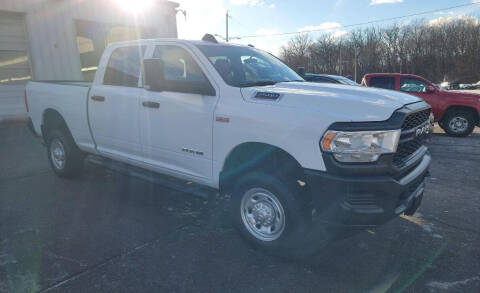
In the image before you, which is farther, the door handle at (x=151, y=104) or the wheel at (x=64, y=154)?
the wheel at (x=64, y=154)

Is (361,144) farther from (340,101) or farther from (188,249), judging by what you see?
(188,249)

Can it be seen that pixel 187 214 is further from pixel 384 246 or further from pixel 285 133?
pixel 384 246

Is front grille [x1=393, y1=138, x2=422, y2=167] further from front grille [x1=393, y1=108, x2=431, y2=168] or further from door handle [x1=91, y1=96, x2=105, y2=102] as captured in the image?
door handle [x1=91, y1=96, x2=105, y2=102]

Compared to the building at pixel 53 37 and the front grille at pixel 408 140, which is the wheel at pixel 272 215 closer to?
the front grille at pixel 408 140

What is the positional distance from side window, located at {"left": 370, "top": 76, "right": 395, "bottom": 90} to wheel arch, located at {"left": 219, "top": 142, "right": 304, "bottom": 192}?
8589mm

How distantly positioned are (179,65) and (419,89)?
8836 mm

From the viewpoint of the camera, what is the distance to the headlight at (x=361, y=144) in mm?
2506

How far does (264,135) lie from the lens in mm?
2906

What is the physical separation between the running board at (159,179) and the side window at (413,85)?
8441 millimetres

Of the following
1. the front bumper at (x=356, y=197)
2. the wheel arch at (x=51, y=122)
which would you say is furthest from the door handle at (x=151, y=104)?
the wheel arch at (x=51, y=122)

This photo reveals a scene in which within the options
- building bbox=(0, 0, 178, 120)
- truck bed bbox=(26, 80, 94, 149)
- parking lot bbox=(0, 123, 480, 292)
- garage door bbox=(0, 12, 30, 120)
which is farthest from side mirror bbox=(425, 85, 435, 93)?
garage door bbox=(0, 12, 30, 120)

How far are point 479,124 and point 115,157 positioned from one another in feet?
32.4

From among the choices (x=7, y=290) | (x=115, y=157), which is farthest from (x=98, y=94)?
(x=7, y=290)

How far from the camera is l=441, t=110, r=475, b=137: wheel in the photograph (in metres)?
9.68
